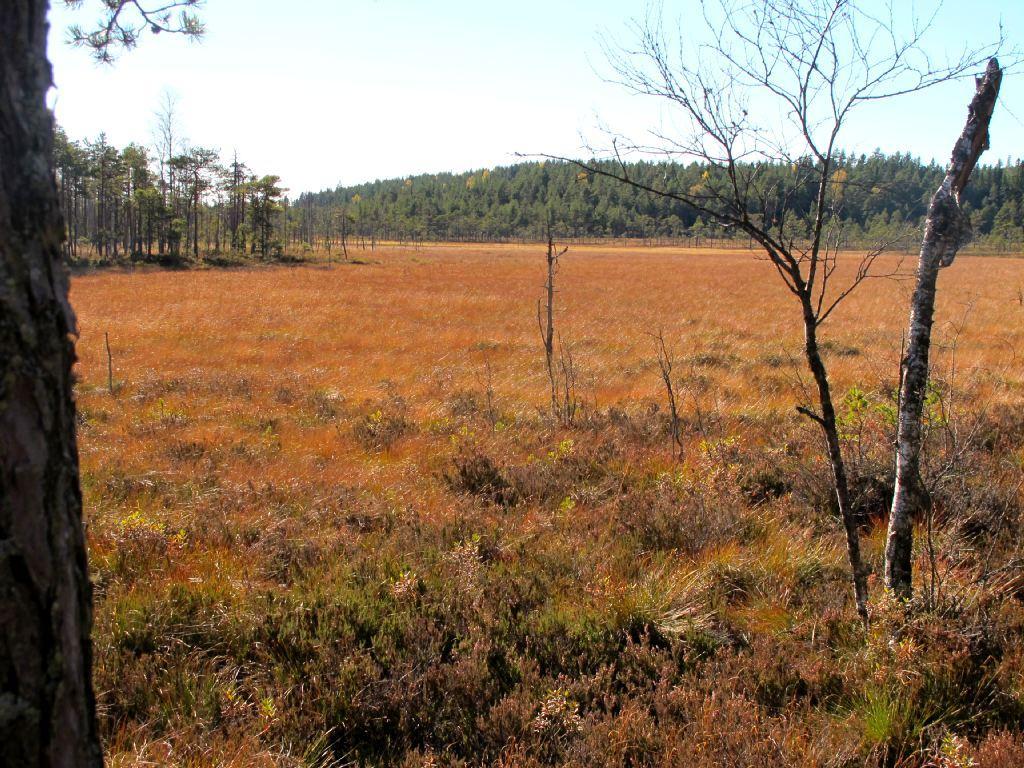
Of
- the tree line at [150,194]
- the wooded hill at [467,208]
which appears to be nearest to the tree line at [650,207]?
the wooded hill at [467,208]

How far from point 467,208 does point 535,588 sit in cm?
14580

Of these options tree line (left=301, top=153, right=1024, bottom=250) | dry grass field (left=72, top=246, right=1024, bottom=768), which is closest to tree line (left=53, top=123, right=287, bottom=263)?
tree line (left=301, top=153, right=1024, bottom=250)

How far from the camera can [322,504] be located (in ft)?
18.9

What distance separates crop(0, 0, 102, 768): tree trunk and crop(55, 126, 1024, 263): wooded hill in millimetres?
2496

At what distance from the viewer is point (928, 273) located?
3.42m

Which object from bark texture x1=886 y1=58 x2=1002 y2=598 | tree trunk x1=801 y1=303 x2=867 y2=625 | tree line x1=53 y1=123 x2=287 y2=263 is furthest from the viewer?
tree line x1=53 y1=123 x2=287 y2=263

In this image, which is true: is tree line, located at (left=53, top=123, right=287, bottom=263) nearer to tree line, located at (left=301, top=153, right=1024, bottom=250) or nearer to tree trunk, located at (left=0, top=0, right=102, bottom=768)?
tree line, located at (left=301, top=153, right=1024, bottom=250)

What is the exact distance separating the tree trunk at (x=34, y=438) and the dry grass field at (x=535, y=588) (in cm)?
136

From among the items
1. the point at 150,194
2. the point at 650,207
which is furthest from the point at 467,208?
the point at 650,207

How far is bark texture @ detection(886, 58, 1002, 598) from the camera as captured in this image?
3.38m

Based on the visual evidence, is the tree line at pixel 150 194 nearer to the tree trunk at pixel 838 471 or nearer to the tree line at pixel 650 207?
the tree line at pixel 650 207

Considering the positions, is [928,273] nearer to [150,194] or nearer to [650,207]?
[650,207]

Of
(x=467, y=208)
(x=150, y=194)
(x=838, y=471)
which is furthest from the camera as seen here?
(x=467, y=208)

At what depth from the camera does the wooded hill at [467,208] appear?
12.2ft
